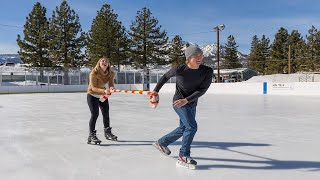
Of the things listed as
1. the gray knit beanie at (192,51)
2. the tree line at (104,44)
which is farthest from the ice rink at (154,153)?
the tree line at (104,44)

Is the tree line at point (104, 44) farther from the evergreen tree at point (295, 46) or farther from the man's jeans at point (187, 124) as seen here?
the man's jeans at point (187, 124)

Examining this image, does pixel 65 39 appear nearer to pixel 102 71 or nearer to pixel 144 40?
pixel 144 40

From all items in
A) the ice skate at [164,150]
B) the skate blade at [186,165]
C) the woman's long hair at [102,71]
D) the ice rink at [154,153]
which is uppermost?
the woman's long hair at [102,71]

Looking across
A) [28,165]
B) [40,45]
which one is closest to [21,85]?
[40,45]

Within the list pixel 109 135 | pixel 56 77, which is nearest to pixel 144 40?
pixel 56 77

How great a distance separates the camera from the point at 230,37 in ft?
253

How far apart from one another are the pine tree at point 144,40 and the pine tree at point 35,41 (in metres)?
13.3

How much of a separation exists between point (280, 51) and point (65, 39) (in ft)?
133

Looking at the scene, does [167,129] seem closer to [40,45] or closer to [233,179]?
[233,179]

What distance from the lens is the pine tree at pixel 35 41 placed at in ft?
160

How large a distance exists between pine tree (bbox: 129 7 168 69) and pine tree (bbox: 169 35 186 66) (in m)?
5.50

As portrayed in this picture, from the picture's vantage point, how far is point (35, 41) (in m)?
48.9

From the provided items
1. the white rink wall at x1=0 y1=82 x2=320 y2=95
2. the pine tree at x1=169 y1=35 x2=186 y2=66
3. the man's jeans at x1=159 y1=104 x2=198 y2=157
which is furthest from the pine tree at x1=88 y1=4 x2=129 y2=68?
the man's jeans at x1=159 y1=104 x2=198 y2=157

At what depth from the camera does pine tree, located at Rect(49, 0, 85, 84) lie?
1937 inches
